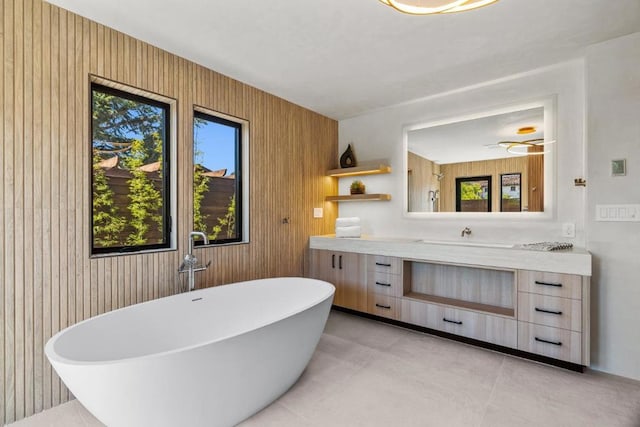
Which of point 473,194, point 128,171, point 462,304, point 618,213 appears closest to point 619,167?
point 618,213

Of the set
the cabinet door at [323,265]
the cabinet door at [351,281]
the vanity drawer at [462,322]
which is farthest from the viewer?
the cabinet door at [323,265]

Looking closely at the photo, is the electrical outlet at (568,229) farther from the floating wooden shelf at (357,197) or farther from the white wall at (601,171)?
the floating wooden shelf at (357,197)

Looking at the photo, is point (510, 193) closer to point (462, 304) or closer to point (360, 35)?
point (462, 304)

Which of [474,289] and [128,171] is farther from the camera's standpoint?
[474,289]

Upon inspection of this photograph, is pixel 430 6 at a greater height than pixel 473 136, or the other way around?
pixel 430 6

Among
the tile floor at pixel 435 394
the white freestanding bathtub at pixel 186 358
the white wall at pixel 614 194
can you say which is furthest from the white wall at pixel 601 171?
the white freestanding bathtub at pixel 186 358

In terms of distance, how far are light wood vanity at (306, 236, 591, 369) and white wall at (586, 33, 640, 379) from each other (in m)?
0.23

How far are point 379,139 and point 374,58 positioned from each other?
141 cm

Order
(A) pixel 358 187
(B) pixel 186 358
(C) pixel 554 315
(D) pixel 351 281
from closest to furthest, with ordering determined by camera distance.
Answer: (B) pixel 186 358 → (C) pixel 554 315 → (D) pixel 351 281 → (A) pixel 358 187

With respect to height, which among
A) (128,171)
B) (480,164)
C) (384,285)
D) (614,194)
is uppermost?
(480,164)

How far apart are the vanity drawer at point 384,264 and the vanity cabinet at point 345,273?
0.28 ft

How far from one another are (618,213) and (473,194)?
1119 mm

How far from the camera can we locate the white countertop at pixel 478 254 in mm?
2246

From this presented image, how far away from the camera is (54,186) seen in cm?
188
